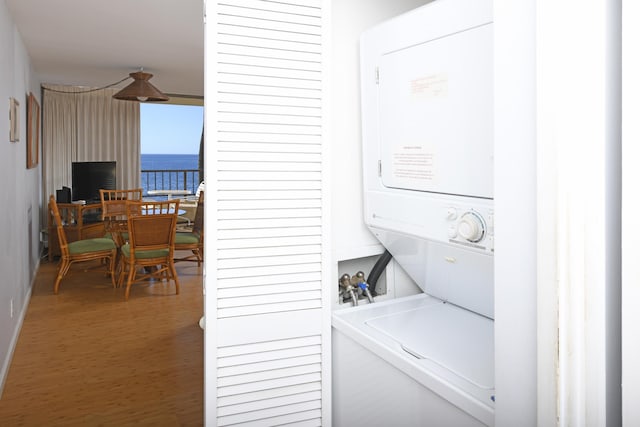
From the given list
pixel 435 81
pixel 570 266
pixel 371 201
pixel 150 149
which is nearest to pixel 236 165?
pixel 371 201

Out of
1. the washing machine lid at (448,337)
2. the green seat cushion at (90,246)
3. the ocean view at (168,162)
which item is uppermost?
the ocean view at (168,162)

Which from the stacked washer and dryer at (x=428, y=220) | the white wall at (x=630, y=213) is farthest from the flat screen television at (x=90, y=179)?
the white wall at (x=630, y=213)

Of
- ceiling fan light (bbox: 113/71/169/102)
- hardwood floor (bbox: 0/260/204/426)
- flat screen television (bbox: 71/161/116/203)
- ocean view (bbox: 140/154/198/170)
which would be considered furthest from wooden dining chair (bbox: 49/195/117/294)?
ocean view (bbox: 140/154/198/170)

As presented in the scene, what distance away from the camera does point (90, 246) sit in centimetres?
532

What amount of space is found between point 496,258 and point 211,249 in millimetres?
918

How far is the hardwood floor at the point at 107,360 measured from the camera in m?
2.62

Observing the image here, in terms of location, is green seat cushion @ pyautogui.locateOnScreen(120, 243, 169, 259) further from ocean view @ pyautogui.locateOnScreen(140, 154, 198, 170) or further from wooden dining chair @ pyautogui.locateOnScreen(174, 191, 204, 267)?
ocean view @ pyautogui.locateOnScreen(140, 154, 198, 170)

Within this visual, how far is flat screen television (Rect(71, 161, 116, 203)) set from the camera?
720 cm

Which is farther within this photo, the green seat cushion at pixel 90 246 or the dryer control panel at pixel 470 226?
the green seat cushion at pixel 90 246

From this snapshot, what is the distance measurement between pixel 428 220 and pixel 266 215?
520 millimetres

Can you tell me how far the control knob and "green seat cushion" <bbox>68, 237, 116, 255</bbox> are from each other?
15.5 feet

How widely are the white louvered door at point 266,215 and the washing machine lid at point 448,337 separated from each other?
11.2 inches

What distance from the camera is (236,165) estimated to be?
165cm

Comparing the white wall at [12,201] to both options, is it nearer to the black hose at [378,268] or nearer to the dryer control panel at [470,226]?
the black hose at [378,268]
